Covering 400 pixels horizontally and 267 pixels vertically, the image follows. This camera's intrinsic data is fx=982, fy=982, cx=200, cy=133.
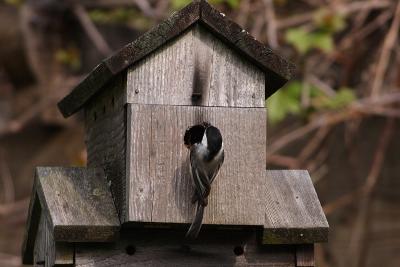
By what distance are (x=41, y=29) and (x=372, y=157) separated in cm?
205

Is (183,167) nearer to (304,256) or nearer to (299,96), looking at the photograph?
(304,256)

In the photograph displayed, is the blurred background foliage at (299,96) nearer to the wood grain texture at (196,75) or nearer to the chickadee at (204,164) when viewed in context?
the wood grain texture at (196,75)

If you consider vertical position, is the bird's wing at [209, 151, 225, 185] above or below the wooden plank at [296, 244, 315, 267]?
above

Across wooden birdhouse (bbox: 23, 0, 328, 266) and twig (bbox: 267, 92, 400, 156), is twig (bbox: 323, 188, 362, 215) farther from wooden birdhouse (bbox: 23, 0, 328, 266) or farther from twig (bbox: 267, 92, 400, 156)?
wooden birdhouse (bbox: 23, 0, 328, 266)

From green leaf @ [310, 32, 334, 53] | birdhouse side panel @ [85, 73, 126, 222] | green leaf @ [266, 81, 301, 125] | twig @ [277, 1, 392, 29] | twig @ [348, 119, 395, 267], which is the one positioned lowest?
twig @ [348, 119, 395, 267]

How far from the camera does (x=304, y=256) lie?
2.73 meters

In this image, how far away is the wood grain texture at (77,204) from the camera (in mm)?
2510

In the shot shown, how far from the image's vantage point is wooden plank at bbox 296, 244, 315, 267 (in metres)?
2.72

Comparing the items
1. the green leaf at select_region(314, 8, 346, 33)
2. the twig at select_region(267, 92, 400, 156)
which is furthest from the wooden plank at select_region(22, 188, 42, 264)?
the green leaf at select_region(314, 8, 346, 33)

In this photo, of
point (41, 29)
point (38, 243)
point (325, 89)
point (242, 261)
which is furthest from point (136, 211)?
point (41, 29)

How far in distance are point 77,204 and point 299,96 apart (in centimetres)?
229

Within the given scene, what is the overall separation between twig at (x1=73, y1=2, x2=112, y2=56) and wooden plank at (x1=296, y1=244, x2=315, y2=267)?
9.33ft

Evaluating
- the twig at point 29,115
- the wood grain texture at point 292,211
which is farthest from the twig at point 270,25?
the wood grain texture at point 292,211

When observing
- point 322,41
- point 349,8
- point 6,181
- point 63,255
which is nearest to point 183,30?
point 63,255
